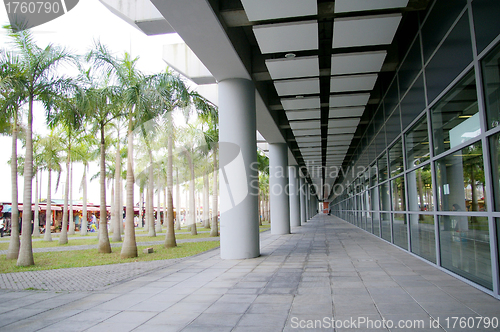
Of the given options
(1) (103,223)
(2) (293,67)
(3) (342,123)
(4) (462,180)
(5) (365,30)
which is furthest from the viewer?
(3) (342,123)

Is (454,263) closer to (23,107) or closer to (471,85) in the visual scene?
(471,85)

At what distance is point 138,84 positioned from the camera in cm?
1256

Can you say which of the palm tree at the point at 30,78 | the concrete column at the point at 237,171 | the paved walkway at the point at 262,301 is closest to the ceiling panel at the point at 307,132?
the concrete column at the point at 237,171

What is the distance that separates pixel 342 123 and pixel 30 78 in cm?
1103

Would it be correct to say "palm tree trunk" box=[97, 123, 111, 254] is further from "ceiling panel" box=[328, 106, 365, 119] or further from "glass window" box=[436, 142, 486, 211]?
"glass window" box=[436, 142, 486, 211]

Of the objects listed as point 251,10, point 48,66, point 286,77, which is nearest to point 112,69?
point 48,66

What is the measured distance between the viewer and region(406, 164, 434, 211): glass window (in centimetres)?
731

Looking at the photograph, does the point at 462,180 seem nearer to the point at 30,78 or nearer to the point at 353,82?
the point at 353,82

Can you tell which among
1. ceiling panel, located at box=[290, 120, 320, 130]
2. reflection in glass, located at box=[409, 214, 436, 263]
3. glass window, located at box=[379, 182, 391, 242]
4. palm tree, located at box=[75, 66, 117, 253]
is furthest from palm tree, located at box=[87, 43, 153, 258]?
reflection in glass, located at box=[409, 214, 436, 263]

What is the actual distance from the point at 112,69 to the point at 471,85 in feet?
36.6

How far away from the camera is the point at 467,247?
565 cm

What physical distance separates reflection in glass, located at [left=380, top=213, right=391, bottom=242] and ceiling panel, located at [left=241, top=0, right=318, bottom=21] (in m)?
7.41

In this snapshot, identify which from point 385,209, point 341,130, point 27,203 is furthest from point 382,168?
point 27,203

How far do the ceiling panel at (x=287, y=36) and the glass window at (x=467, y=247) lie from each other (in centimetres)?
432
